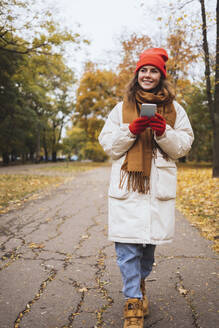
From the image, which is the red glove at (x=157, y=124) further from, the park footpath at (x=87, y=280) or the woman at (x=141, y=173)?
the park footpath at (x=87, y=280)

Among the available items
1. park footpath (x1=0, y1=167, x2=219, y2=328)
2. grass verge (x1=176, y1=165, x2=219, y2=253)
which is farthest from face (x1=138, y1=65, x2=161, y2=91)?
grass verge (x1=176, y1=165, x2=219, y2=253)

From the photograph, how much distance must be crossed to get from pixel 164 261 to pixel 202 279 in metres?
0.62

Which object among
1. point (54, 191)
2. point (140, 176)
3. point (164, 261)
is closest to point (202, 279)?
point (164, 261)

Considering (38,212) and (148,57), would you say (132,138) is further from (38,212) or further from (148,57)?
(38,212)

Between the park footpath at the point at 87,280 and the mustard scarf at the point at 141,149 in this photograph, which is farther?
the park footpath at the point at 87,280

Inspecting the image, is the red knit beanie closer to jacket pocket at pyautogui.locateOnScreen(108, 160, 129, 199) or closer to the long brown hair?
the long brown hair

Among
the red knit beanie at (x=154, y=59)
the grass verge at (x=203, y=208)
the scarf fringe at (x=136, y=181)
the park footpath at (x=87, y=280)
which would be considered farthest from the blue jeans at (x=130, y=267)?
the grass verge at (x=203, y=208)

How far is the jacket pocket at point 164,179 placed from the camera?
7.62 ft

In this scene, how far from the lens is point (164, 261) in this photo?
3.70 metres

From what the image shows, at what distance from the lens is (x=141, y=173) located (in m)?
2.27

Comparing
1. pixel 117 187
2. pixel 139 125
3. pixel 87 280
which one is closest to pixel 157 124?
pixel 139 125

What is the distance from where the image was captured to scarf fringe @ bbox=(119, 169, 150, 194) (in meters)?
2.27

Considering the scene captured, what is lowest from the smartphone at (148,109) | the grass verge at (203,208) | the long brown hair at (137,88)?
the grass verge at (203,208)

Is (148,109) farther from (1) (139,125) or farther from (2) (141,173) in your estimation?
(2) (141,173)
